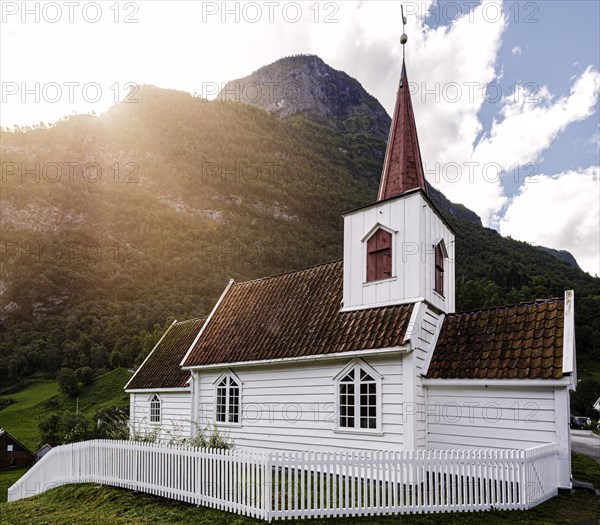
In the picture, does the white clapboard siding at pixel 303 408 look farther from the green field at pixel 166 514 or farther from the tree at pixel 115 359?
the tree at pixel 115 359

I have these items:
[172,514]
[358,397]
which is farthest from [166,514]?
[358,397]

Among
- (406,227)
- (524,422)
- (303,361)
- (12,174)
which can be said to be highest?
(12,174)

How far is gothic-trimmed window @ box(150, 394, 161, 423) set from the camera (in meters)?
22.3

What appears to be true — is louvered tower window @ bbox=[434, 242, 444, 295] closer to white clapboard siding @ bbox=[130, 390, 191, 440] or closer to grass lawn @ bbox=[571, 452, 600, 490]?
grass lawn @ bbox=[571, 452, 600, 490]

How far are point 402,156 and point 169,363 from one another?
14.5 meters

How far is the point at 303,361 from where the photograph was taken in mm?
15078

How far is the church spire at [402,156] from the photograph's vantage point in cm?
1583

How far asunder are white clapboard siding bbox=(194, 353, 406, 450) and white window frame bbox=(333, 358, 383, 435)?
0.28 feet

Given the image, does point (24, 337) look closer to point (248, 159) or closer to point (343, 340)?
point (248, 159)

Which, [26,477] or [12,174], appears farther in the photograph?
[12,174]

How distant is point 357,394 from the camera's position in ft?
45.4

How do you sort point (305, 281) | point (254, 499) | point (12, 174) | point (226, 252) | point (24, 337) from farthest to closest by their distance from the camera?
point (12, 174) → point (226, 252) → point (24, 337) → point (305, 281) → point (254, 499)

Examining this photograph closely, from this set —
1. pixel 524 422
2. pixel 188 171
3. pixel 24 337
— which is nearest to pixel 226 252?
pixel 24 337

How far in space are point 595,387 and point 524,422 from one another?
165ft
